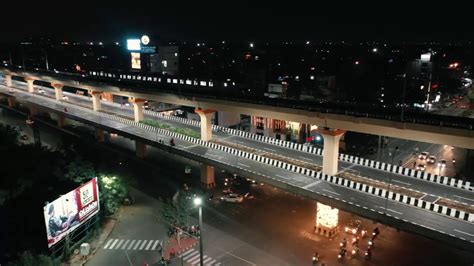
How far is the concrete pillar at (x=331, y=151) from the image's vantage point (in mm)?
37062

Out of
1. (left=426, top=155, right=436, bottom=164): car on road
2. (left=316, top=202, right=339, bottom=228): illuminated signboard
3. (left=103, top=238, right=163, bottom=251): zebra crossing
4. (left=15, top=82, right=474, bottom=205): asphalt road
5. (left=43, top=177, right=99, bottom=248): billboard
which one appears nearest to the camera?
(left=43, top=177, right=99, bottom=248): billboard

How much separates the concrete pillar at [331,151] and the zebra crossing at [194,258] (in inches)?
570

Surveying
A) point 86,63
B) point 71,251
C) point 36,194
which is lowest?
point 71,251

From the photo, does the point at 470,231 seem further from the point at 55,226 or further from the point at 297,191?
the point at 55,226

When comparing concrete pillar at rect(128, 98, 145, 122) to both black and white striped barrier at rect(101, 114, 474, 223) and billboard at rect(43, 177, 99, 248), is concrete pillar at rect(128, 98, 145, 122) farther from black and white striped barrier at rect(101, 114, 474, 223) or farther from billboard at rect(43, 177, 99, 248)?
billboard at rect(43, 177, 99, 248)

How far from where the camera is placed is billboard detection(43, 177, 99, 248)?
27.5 m

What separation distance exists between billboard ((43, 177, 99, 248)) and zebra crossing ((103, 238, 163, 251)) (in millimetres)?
4012

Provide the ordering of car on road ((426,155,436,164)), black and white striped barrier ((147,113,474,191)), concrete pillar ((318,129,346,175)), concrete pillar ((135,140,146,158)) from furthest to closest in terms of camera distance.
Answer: car on road ((426,155,436,164)) < concrete pillar ((135,140,146,158)) < concrete pillar ((318,129,346,175)) < black and white striped barrier ((147,113,474,191))

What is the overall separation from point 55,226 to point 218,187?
931 inches

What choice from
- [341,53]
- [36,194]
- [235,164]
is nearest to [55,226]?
[36,194]

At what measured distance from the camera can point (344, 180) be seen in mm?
34688

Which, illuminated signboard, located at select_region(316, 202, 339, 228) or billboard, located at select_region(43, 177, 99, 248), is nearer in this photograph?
billboard, located at select_region(43, 177, 99, 248)

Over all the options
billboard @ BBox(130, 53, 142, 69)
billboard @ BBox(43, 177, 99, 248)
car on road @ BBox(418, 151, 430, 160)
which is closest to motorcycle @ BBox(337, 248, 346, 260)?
Result: billboard @ BBox(43, 177, 99, 248)

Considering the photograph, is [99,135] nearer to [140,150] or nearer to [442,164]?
[140,150]
